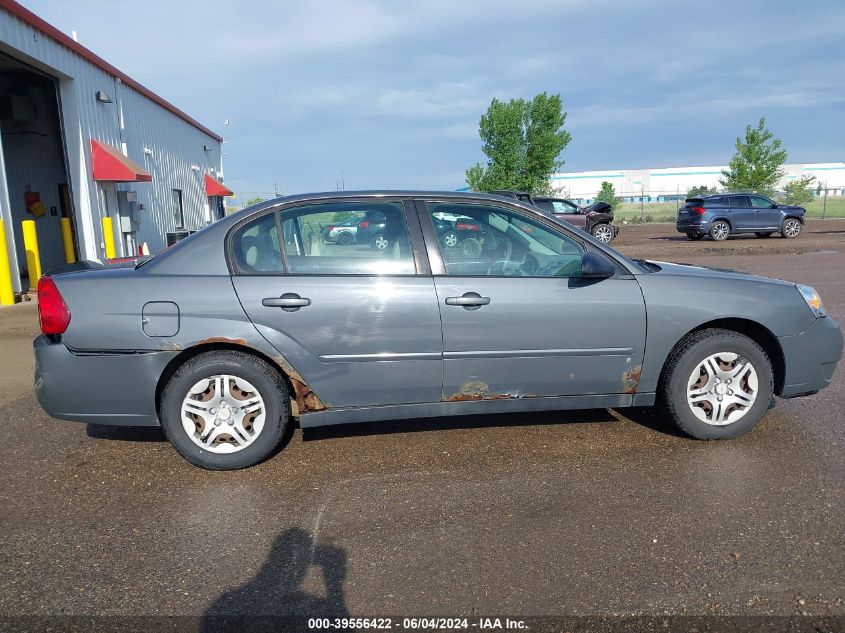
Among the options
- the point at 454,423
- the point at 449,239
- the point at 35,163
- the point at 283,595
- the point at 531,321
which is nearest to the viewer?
the point at 283,595

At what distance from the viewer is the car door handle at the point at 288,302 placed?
3576 millimetres

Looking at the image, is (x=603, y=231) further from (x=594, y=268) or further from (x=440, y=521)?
(x=440, y=521)

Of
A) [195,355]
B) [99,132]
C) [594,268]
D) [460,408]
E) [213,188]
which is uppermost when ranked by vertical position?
[99,132]

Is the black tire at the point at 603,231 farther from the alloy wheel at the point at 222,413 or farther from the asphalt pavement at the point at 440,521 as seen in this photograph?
the alloy wheel at the point at 222,413

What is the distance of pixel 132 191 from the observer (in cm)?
1620

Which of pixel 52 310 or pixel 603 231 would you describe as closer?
pixel 52 310

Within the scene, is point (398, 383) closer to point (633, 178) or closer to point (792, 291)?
point (792, 291)

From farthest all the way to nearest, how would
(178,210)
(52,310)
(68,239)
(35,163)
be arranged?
(178,210) < (35,163) < (68,239) < (52,310)

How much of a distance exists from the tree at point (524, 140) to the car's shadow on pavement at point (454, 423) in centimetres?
3557

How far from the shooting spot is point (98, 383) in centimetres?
355

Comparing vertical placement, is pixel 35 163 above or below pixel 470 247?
above

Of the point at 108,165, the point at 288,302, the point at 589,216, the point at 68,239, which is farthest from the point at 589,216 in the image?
the point at 288,302

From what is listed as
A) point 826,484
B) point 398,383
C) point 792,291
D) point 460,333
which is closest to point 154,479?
point 398,383

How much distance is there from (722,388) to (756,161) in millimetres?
37133
